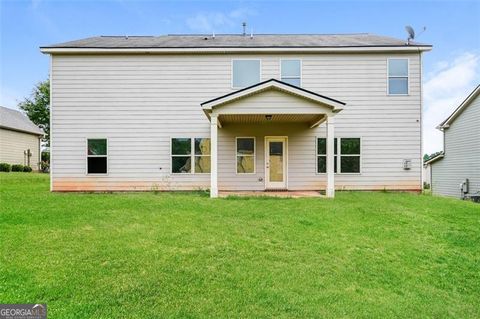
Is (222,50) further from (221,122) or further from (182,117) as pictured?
(182,117)

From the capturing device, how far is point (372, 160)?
11953 millimetres

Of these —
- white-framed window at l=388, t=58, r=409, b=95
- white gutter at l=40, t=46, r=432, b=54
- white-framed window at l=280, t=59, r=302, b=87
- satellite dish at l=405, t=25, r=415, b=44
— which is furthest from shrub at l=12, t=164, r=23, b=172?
satellite dish at l=405, t=25, r=415, b=44

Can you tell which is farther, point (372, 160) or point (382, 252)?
point (372, 160)

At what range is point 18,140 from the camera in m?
24.4

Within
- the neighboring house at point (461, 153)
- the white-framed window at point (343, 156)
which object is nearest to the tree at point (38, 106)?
the white-framed window at point (343, 156)

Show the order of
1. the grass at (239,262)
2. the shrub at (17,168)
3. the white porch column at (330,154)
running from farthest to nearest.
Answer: the shrub at (17,168)
the white porch column at (330,154)
the grass at (239,262)

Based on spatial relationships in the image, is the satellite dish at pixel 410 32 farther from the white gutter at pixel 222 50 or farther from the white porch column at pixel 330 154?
the white porch column at pixel 330 154

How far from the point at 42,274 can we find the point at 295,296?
133 inches

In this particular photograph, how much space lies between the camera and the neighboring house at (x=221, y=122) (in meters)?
11.9

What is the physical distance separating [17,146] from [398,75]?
2712cm

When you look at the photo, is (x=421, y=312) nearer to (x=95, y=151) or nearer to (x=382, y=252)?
(x=382, y=252)

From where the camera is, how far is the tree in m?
38.5

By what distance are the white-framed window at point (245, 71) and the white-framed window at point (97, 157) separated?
5.79m

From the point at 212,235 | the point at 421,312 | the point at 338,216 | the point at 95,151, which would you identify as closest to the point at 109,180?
the point at 95,151
